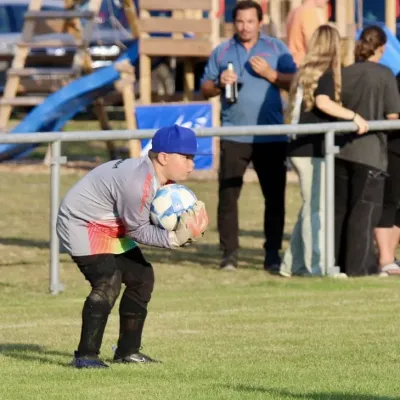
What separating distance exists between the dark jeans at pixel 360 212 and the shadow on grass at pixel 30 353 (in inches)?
165

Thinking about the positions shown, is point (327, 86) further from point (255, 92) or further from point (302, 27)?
point (302, 27)

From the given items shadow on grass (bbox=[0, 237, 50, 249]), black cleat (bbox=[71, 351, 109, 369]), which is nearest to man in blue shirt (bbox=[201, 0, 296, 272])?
shadow on grass (bbox=[0, 237, 50, 249])

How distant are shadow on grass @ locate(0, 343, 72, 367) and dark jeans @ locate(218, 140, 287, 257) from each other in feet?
14.0

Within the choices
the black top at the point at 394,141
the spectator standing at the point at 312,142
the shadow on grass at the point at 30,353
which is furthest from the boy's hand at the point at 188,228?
the black top at the point at 394,141

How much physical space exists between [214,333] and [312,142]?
3456 millimetres

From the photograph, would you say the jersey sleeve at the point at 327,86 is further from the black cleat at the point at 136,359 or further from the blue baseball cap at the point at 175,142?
the blue baseball cap at the point at 175,142

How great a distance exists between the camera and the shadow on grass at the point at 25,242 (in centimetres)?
1470

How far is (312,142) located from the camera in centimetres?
1237

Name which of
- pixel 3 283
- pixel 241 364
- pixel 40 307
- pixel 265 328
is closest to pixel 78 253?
pixel 241 364

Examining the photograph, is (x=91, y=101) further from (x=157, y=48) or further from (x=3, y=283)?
(x=3, y=283)

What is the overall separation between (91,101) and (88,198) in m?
14.9

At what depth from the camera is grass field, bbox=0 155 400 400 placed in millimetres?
7055

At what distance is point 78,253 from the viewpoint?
771 centimetres

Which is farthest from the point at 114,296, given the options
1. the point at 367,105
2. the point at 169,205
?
the point at 367,105
